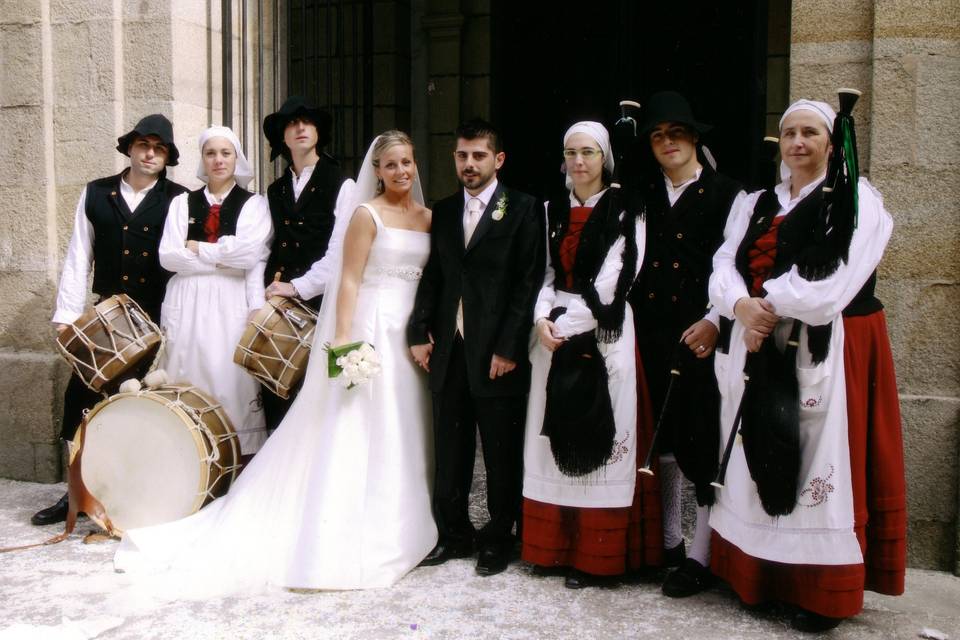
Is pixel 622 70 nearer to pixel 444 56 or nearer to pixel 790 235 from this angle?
pixel 444 56

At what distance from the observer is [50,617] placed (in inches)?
144

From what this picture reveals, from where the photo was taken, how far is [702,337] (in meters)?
3.74

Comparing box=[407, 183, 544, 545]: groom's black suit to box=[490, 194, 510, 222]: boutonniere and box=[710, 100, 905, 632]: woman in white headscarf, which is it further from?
box=[710, 100, 905, 632]: woman in white headscarf

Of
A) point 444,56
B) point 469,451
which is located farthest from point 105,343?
point 444,56

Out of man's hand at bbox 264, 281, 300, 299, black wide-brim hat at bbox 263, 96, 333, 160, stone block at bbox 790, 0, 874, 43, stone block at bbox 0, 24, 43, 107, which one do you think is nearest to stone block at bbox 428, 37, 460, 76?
black wide-brim hat at bbox 263, 96, 333, 160

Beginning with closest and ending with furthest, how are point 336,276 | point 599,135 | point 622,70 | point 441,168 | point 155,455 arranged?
point 599,135 < point 336,276 < point 155,455 < point 622,70 < point 441,168

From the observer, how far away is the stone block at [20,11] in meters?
5.66

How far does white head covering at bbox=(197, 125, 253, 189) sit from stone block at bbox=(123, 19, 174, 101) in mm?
849

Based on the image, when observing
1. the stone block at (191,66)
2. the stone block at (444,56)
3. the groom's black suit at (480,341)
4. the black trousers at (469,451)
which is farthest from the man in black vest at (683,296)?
the stone block at (444,56)

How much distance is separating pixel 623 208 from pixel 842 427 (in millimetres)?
1194

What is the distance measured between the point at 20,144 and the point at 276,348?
2.55 m

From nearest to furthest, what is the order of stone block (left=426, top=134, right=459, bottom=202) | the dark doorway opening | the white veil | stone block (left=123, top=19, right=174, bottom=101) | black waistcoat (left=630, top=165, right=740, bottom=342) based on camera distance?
black waistcoat (left=630, top=165, right=740, bottom=342) → the white veil → stone block (left=123, top=19, right=174, bottom=101) → the dark doorway opening → stone block (left=426, top=134, right=459, bottom=202)

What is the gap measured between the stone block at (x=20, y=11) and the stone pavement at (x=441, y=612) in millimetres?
3311

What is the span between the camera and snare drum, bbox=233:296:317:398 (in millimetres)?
4383
